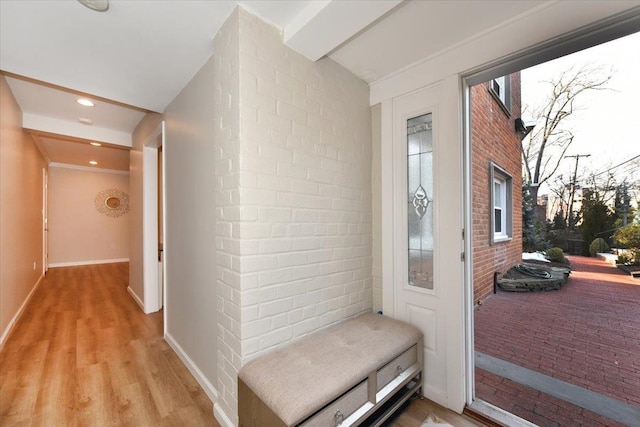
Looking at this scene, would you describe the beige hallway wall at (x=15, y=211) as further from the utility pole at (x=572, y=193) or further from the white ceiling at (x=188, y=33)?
the utility pole at (x=572, y=193)

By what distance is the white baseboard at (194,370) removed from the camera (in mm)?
1787

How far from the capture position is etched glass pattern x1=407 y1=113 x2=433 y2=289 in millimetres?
1828

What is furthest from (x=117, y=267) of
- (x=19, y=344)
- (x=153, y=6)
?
(x=153, y=6)

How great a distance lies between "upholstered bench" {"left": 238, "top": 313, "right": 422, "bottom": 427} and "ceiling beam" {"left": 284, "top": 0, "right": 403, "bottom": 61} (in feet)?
5.81

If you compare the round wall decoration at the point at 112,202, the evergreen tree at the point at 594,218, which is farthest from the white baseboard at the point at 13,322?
the evergreen tree at the point at 594,218

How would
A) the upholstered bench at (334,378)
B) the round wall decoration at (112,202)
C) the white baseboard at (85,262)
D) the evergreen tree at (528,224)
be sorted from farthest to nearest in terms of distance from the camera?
the round wall decoration at (112,202) < the white baseboard at (85,262) < the evergreen tree at (528,224) < the upholstered bench at (334,378)

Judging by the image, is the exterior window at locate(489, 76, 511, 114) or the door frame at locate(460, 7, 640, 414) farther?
the exterior window at locate(489, 76, 511, 114)

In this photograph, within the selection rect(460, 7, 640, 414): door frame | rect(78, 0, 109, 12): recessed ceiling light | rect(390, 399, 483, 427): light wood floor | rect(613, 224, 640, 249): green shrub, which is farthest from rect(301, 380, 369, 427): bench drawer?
rect(613, 224, 640, 249): green shrub

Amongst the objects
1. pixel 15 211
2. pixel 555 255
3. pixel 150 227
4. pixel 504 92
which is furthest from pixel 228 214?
pixel 504 92

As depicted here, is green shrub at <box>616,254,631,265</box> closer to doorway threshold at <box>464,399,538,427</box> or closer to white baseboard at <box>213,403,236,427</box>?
doorway threshold at <box>464,399,538,427</box>

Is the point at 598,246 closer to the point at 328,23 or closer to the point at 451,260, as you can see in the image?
the point at 451,260

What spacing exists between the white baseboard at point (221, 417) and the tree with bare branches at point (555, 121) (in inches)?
146

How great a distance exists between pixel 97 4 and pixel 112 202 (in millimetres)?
7475

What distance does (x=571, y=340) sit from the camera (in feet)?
8.07
